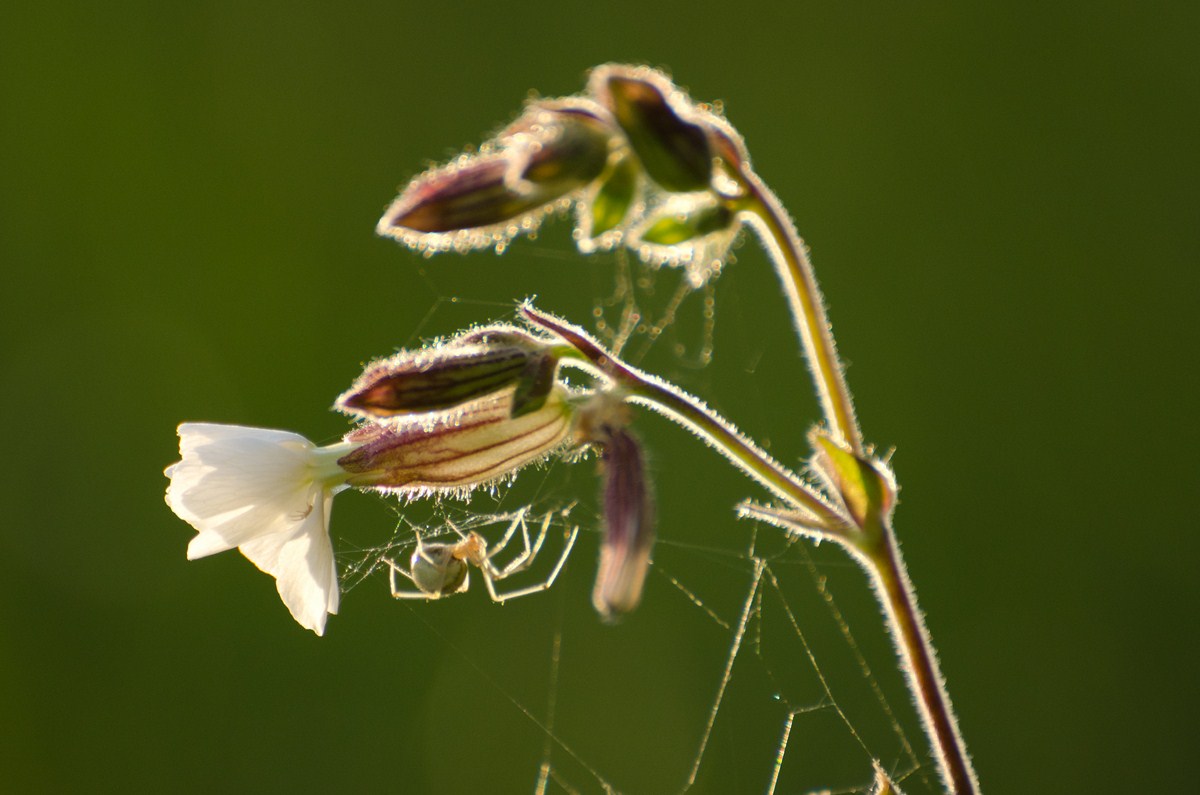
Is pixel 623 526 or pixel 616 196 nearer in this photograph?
pixel 623 526

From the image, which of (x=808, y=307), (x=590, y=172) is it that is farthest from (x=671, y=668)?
(x=590, y=172)

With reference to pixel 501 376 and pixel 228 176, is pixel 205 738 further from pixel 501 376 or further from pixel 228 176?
pixel 501 376

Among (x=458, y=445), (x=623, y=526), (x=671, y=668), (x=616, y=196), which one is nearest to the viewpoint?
(x=623, y=526)

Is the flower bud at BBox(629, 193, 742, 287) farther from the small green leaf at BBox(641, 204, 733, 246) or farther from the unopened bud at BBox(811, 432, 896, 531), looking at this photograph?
the unopened bud at BBox(811, 432, 896, 531)

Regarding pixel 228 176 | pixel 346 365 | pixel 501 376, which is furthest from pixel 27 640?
pixel 501 376

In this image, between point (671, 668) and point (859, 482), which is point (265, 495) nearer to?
point (859, 482)
